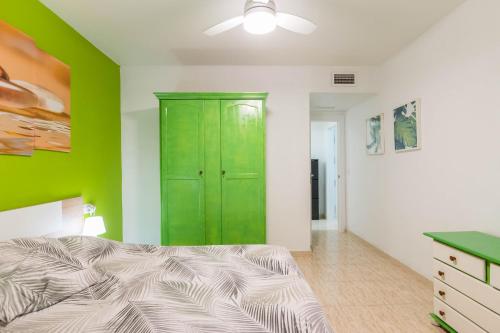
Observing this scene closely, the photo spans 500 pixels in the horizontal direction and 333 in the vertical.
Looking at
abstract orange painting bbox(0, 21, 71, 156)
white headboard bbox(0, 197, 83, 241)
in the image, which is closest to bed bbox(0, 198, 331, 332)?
white headboard bbox(0, 197, 83, 241)

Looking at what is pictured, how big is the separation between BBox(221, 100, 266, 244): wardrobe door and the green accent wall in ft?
4.78

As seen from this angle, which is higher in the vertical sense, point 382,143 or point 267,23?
point 267,23

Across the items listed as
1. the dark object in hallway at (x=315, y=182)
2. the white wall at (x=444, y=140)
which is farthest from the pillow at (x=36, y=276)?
the dark object in hallway at (x=315, y=182)

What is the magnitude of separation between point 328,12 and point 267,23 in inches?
35.3

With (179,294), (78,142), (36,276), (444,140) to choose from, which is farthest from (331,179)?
(36,276)

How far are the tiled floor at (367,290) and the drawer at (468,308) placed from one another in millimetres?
284

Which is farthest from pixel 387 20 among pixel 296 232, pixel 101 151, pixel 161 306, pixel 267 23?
pixel 101 151

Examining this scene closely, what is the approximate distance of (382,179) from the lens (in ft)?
11.4

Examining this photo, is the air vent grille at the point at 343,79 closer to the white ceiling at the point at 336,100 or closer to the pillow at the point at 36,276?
the white ceiling at the point at 336,100

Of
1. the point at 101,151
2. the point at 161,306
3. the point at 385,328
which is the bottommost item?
the point at 385,328

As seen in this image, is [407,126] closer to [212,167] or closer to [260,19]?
[260,19]

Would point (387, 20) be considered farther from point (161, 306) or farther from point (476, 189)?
point (161, 306)

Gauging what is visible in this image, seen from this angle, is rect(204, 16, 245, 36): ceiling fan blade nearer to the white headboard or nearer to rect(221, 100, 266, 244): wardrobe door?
rect(221, 100, 266, 244): wardrobe door

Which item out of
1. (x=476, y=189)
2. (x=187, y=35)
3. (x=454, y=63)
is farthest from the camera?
(x=187, y=35)
